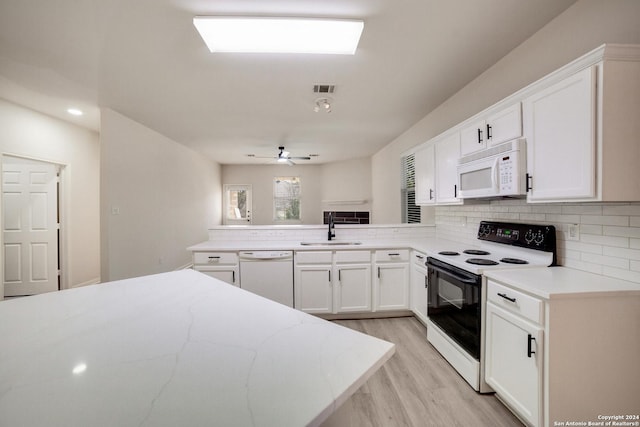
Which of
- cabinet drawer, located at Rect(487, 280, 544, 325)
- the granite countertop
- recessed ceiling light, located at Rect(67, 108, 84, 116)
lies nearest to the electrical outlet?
the granite countertop

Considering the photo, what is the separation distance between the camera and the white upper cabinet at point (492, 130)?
1.70 meters

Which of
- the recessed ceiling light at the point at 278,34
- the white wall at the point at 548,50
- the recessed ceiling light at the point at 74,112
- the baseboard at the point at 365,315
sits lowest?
the baseboard at the point at 365,315

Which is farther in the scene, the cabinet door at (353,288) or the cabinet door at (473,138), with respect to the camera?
the cabinet door at (353,288)

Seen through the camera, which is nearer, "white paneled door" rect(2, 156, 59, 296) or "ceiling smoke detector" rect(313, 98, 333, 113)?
"ceiling smoke detector" rect(313, 98, 333, 113)

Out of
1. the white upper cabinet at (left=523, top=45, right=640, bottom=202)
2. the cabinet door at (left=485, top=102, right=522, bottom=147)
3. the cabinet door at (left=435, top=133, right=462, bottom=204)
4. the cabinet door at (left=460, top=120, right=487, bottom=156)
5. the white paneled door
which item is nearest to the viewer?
the white upper cabinet at (left=523, top=45, right=640, bottom=202)

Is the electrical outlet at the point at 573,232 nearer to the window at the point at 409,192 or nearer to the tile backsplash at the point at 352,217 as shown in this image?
the window at the point at 409,192

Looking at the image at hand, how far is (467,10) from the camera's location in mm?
1642

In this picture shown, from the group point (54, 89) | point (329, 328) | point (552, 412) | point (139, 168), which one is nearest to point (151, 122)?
point (139, 168)

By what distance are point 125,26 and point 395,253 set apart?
309cm

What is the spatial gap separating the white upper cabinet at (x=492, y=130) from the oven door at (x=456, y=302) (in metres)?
1.00

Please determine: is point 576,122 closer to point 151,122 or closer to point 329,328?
point 329,328

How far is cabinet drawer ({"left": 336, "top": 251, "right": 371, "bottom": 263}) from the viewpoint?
113 inches

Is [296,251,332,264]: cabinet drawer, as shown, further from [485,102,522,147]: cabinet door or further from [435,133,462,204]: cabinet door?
[485,102,522,147]: cabinet door

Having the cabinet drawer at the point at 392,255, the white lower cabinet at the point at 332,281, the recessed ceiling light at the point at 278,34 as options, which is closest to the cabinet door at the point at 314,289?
the white lower cabinet at the point at 332,281
